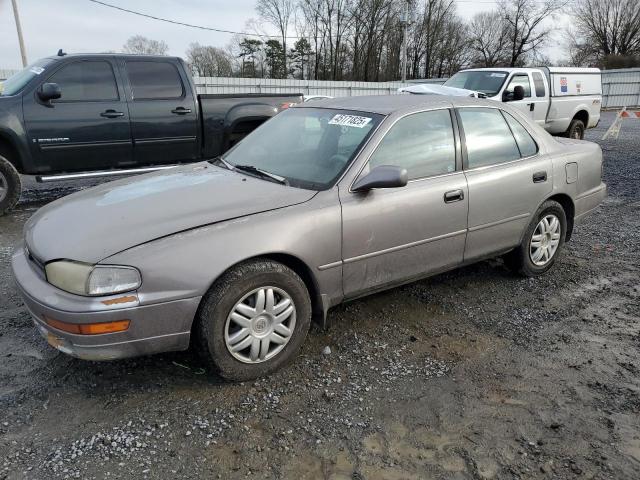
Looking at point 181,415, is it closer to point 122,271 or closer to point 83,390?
point 83,390

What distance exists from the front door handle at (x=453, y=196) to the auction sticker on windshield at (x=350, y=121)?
2.55ft

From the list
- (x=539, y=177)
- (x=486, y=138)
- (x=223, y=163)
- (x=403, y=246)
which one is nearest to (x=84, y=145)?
(x=223, y=163)

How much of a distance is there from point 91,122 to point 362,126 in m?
4.57

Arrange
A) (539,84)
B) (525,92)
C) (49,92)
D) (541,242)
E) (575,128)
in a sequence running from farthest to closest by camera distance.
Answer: (575,128)
(539,84)
(525,92)
(49,92)
(541,242)

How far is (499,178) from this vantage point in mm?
3943

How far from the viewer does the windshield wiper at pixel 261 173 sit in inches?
133

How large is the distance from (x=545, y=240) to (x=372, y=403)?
2605mm

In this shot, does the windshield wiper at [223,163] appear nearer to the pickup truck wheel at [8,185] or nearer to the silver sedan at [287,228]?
the silver sedan at [287,228]

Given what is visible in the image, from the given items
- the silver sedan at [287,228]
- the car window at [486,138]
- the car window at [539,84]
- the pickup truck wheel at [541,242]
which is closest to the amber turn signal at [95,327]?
the silver sedan at [287,228]

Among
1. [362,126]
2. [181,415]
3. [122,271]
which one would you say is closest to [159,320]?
[122,271]

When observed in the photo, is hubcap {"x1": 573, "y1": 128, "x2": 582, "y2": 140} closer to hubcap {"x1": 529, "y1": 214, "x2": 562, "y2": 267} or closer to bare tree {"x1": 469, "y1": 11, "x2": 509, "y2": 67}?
hubcap {"x1": 529, "y1": 214, "x2": 562, "y2": 267}

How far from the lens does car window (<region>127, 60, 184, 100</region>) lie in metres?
6.99

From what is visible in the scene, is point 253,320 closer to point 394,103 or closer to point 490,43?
point 394,103

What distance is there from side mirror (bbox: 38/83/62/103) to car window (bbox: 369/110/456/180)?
4785 millimetres
